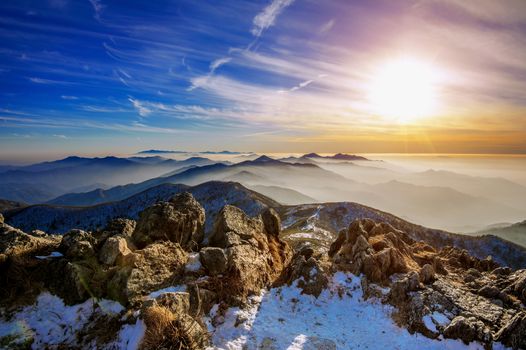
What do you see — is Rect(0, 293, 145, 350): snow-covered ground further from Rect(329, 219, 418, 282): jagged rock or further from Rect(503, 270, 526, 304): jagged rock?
Rect(503, 270, 526, 304): jagged rock

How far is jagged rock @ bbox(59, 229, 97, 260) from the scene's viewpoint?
17.9m

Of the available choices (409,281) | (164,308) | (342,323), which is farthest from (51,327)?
(409,281)

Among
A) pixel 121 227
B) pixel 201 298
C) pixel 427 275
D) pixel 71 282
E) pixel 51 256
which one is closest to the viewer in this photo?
pixel 71 282

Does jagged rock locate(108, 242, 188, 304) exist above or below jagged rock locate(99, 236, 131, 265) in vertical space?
below

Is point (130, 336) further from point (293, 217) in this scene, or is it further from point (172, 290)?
point (293, 217)

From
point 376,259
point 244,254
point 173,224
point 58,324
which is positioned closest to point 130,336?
point 58,324

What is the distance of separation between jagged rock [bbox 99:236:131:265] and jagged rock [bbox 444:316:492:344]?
20325 mm

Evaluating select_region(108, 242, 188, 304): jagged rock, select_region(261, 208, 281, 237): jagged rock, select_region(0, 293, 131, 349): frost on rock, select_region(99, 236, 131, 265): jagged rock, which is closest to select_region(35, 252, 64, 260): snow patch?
select_region(99, 236, 131, 265): jagged rock

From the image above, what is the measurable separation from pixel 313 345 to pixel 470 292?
14.1m

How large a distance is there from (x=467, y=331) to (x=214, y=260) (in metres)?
15.8

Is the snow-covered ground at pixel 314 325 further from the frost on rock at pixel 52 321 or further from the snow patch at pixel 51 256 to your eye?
the snow patch at pixel 51 256

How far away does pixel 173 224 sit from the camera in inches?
947

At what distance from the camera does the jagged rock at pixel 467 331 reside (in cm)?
1631

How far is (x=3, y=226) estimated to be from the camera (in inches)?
741
